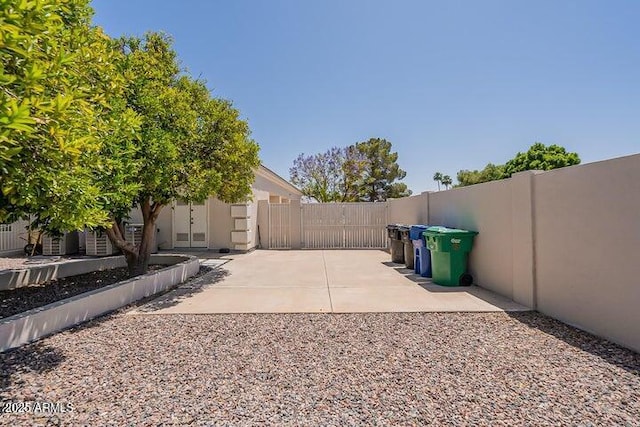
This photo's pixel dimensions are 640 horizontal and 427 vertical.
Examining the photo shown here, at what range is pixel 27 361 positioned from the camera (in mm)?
3688

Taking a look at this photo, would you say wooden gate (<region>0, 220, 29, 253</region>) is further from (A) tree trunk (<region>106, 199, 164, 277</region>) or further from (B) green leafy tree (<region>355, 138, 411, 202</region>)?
(B) green leafy tree (<region>355, 138, 411, 202</region>)

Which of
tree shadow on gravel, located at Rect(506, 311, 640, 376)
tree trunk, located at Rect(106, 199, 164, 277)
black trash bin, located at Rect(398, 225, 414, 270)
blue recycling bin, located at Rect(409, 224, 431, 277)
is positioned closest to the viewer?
tree shadow on gravel, located at Rect(506, 311, 640, 376)

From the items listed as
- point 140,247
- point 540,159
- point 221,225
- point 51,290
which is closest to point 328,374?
point 140,247

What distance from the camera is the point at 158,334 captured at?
4539mm

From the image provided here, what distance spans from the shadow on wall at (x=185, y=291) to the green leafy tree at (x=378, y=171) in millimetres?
26506

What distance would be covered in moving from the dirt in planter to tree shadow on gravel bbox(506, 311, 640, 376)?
8511 millimetres

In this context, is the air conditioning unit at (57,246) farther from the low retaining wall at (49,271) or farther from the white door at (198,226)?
the low retaining wall at (49,271)

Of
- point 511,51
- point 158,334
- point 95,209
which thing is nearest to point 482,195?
point 511,51

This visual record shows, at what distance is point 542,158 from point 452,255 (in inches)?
1335

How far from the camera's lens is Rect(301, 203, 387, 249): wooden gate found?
15.4m

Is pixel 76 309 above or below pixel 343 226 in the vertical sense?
below

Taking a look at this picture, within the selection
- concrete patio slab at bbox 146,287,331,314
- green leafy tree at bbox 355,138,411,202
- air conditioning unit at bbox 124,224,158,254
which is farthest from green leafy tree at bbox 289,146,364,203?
concrete patio slab at bbox 146,287,331,314

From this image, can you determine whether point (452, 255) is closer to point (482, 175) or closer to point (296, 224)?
point (296, 224)

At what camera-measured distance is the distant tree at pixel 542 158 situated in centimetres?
3275
